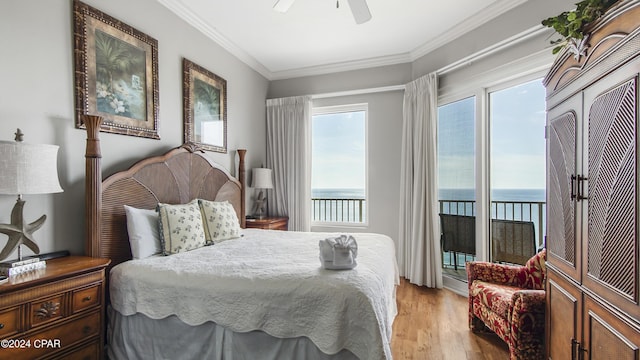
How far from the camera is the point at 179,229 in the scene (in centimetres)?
235

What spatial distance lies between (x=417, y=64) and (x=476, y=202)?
1.94 meters

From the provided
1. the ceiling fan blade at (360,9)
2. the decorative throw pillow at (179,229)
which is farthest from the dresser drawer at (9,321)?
the ceiling fan blade at (360,9)

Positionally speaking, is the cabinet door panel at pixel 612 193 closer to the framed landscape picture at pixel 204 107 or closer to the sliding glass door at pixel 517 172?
the sliding glass door at pixel 517 172

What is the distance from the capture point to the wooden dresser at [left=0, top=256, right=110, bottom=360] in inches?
54.6

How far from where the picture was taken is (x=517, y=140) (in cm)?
305

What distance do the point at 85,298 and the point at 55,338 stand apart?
215 millimetres

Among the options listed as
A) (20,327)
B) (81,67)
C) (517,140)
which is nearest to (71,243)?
(20,327)

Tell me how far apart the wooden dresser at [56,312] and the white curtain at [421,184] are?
320cm

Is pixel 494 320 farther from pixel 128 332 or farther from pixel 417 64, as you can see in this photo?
pixel 417 64

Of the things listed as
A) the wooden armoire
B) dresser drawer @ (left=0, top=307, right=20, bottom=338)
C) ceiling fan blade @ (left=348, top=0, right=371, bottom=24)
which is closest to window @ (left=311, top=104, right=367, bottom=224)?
ceiling fan blade @ (left=348, top=0, right=371, bottom=24)

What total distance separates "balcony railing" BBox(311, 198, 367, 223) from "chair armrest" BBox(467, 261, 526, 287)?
6.44 ft

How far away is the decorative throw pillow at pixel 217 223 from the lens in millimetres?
2717

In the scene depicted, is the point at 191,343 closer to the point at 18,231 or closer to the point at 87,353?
the point at 87,353

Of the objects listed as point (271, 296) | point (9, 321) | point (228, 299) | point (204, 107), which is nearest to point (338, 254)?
point (271, 296)
